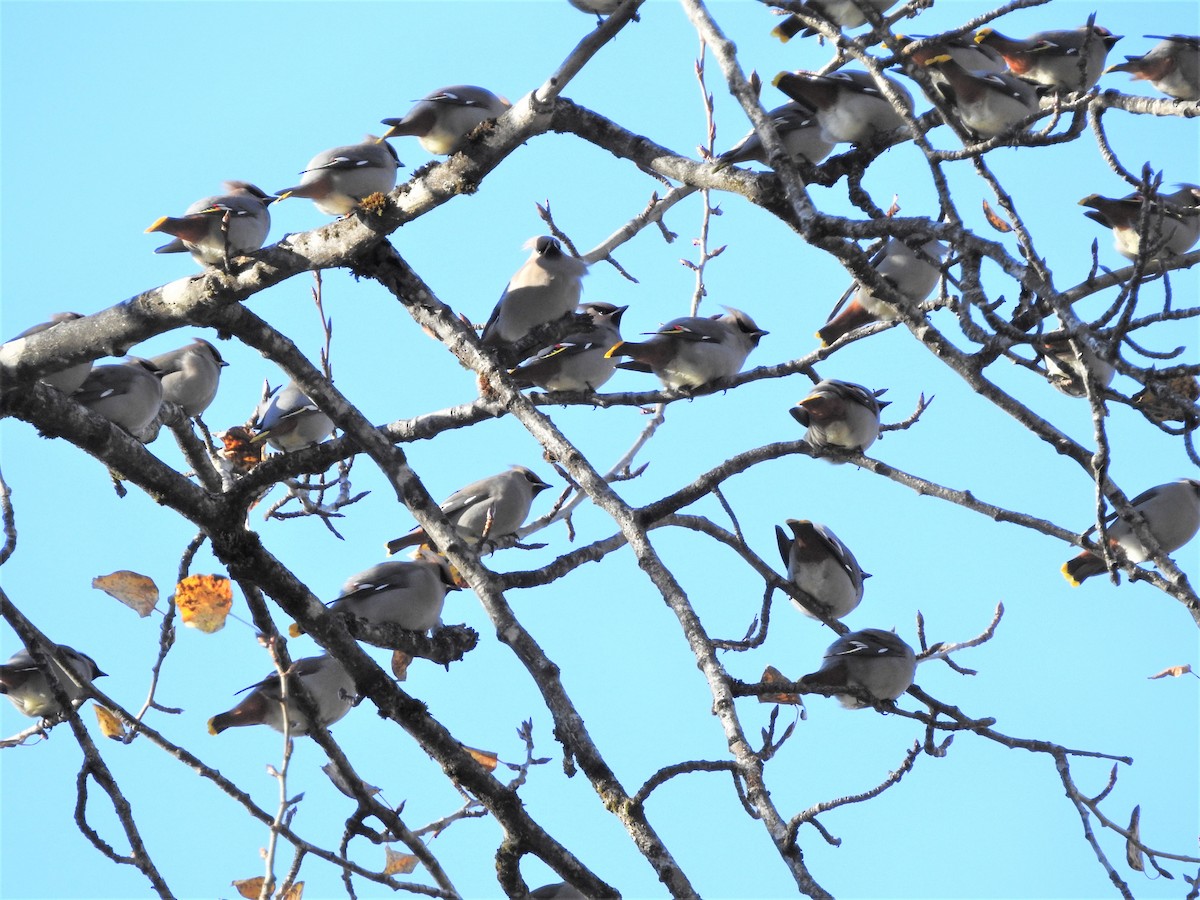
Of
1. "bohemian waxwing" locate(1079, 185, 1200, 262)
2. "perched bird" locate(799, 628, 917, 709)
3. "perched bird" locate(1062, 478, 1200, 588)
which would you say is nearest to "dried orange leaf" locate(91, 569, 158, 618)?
"perched bird" locate(799, 628, 917, 709)

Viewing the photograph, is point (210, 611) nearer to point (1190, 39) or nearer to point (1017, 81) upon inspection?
point (1017, 81)

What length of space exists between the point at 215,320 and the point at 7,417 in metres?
0.68

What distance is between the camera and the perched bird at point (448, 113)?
17.7 feet

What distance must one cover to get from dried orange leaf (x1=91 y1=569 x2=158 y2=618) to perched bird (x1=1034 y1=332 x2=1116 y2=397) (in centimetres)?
269

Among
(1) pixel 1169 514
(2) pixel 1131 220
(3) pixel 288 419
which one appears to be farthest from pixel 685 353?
(1) pixel 1169 514

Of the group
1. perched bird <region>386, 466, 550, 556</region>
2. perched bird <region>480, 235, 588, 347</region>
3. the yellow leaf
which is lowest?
the yellow leaf

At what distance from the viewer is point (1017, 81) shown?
5.11 m

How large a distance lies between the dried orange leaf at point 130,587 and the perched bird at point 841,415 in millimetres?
2645

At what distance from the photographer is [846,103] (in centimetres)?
515

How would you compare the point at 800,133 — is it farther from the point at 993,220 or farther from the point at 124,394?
the point at 124,394

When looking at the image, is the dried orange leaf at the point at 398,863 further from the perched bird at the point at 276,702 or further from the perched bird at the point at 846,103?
the perched bird at the point at 846,103

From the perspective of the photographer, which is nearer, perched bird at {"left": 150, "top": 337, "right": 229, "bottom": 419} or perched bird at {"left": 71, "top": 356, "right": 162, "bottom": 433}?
perched bird at {"left": 71, "top": 356, "right": 162, "bottom": 433}

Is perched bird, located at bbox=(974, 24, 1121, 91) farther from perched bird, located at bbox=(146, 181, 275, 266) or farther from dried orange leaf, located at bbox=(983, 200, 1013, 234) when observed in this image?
perched bird, located at bbox=(146, 181, 275, 266)

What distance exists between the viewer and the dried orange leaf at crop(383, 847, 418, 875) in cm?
372
